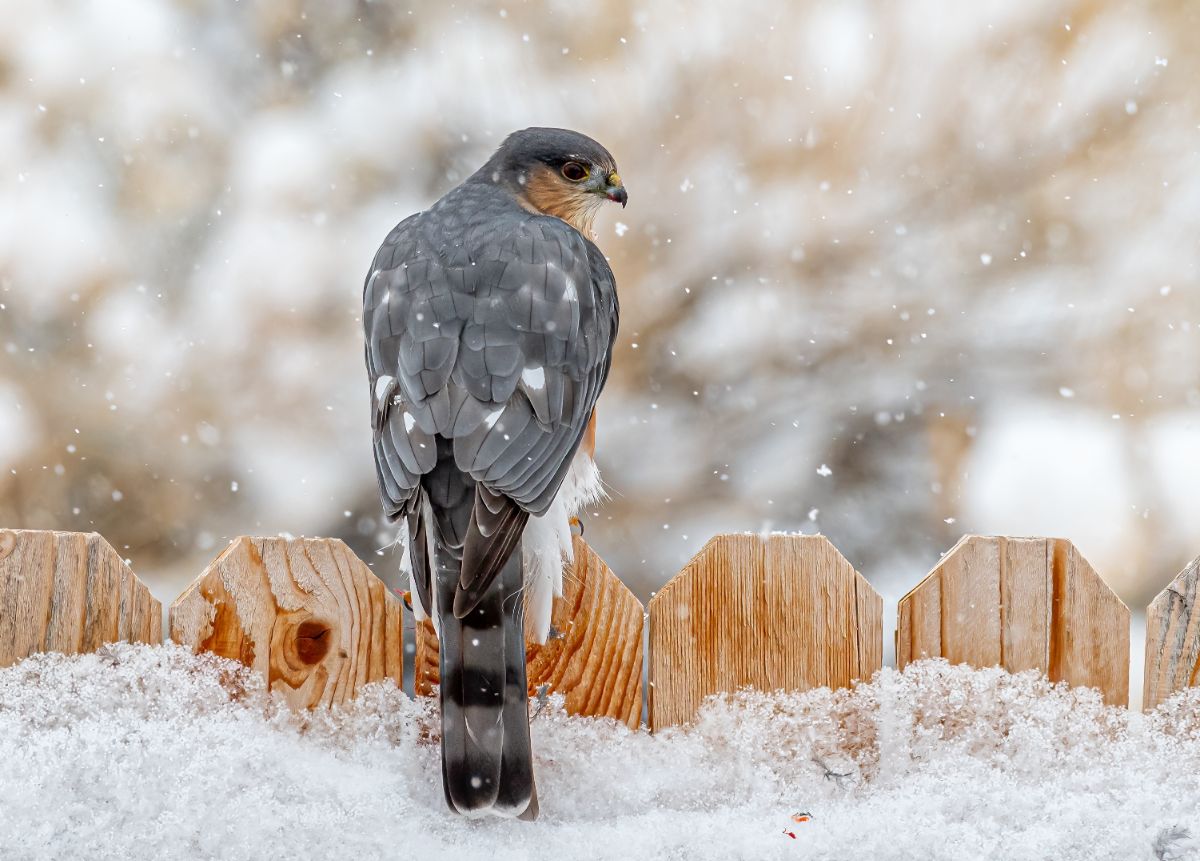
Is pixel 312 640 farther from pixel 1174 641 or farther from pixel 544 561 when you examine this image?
pixel 1174 641

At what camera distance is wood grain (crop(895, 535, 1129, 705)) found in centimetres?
214

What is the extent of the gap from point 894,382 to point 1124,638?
Result: 6.18 feet

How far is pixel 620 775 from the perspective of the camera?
2107 mm

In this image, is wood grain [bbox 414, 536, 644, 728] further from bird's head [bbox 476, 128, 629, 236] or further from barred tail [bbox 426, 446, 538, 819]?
bird's head [bbox 476, 128, 629, 236]

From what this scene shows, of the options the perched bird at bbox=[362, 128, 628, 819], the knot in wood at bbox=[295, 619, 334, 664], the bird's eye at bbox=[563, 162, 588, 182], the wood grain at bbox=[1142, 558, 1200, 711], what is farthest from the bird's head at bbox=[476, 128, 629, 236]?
the wood grain at bbox=[1142, 558, 1200, 711]

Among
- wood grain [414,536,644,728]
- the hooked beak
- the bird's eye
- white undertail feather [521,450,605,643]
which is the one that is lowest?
→ wood grain [414,536,644,728]

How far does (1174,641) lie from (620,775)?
1101 millimetres

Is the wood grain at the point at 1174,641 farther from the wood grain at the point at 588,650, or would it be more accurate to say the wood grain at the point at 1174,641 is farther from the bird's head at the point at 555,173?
the bird's head at the point at 555,173

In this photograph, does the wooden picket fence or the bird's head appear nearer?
the wooden picket fence

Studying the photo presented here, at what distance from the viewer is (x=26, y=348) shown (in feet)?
12.5

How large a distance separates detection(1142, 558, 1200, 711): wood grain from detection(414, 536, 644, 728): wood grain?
3.25 feet

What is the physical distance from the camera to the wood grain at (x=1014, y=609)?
2.14 metres

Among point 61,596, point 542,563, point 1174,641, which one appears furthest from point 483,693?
point 1174,641

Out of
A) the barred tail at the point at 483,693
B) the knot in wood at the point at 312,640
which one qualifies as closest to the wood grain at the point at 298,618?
the knot in wood at the point at 312,640
